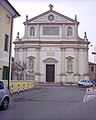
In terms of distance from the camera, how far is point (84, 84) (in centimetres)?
3962

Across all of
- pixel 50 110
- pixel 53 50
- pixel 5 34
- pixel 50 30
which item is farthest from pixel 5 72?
pixel 50 30

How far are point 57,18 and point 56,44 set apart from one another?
5.82m

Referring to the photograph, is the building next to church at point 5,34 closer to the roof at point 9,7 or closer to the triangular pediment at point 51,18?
the roof at point 9,7

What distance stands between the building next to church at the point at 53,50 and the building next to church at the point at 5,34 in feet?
85.2

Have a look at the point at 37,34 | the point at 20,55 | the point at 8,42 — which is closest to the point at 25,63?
the point at 20,55

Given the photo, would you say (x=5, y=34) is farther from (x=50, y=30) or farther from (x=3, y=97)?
(x=50, y=30)

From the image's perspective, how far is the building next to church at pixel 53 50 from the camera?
4753 cm

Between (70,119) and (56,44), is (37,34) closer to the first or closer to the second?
(56,44)

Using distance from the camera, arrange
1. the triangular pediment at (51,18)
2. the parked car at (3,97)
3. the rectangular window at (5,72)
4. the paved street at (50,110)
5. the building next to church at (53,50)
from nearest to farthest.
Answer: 1. the paved street at (50,110)
2. the parked car at (3,97)
3. the rectangular window at (5,72)
4. the building next to church at (53,50)
5. the triangular pediment at (51,18)

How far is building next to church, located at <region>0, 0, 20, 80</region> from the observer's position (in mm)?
19172

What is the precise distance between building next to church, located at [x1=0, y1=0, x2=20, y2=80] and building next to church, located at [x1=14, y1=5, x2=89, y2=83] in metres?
26.0

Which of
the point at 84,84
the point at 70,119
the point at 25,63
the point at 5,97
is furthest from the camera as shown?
the point at 25,63

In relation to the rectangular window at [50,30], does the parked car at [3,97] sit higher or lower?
lower

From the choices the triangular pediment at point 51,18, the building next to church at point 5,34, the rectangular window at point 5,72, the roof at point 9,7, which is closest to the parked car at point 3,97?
the building next to church at point 5,34
